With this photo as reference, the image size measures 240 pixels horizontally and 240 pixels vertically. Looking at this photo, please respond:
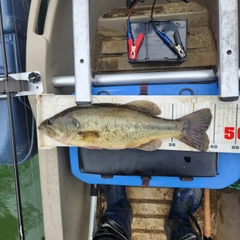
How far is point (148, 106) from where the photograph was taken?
3.80 ft

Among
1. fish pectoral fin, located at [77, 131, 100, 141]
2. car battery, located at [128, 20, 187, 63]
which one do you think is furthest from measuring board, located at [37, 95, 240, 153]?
car battery, located at [128, 20, 187, 63]

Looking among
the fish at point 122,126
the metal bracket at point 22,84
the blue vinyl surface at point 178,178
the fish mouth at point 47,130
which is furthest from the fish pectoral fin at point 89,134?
the metal bracket at point 22,84

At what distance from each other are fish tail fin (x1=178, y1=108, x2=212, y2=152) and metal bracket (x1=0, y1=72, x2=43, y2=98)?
685mm

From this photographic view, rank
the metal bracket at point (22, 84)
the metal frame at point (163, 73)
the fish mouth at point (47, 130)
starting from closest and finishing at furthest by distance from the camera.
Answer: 1. the metal frame at point (163, 73)
2. the fish mouth at point (47, 130)
3. the metal bracket at point (22, 84)

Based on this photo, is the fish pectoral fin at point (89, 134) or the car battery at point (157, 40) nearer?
the fish pectoral fin at point (89, 134)

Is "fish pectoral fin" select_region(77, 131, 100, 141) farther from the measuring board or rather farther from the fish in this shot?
the measuring board

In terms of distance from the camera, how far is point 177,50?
51.2 inches

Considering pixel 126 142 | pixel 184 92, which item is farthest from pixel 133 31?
pixel 126 142

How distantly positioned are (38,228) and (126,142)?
95 centimetres

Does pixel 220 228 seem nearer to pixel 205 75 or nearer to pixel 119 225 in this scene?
pixel 119 225

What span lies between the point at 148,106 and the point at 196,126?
8.5 inches

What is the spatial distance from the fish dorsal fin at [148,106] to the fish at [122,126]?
2 cm

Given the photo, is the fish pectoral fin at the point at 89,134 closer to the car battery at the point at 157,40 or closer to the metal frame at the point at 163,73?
the metal frame at the point at 163,73

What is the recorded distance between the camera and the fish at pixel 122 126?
1.11 meters
